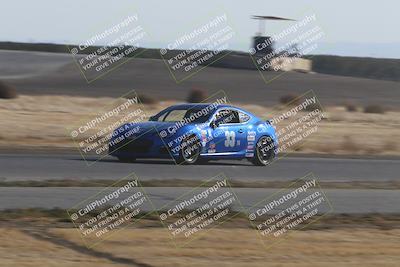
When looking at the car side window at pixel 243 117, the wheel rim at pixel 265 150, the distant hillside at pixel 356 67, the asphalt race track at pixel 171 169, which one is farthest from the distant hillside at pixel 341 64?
the car side window at pixel 243 117

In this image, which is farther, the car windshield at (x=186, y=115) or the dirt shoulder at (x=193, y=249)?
the car windshield at (x=186, y=115)

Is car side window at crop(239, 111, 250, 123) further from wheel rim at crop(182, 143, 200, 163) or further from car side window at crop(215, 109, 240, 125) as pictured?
wheel rim at crop(182, 143, 200, 163)

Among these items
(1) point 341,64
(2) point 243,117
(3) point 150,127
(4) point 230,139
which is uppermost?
(3) point 150,127

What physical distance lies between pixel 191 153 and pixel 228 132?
1107 millimetres

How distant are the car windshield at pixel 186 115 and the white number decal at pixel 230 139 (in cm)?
59

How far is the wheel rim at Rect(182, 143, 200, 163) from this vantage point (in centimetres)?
1917

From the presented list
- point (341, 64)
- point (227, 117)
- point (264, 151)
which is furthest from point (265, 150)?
point (341, 64)

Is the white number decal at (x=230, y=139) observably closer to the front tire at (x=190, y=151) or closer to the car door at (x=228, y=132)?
the car door at (x=228, y=132)

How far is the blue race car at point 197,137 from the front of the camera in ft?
61.9

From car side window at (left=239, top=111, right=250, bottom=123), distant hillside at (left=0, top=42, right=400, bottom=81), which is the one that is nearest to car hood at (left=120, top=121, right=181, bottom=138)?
car side window at (left=239, top=111, right=250, bottom=123)

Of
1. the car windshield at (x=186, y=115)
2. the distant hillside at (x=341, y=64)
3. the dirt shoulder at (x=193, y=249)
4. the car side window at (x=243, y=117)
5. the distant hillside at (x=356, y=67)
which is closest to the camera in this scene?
the dirt shoulder at (x=193, y=249)

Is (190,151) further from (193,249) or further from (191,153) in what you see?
(193,249)

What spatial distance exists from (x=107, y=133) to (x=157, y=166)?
7357 mm

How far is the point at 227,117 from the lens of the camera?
20.1 m
